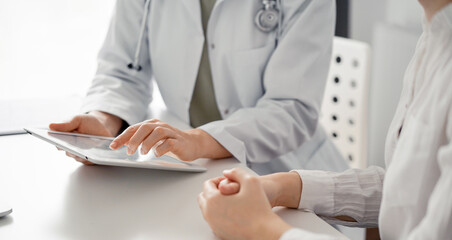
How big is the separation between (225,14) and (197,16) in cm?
7

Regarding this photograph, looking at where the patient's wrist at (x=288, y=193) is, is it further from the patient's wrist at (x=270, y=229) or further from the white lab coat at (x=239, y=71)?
the white lab coat at (x=239, y=71)

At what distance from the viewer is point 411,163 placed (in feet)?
1.99

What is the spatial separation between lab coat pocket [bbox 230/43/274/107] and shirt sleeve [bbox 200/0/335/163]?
0.03 meters

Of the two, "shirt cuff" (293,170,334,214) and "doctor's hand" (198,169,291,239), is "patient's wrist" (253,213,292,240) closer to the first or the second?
"doctor's hand" (198,169,291,239)

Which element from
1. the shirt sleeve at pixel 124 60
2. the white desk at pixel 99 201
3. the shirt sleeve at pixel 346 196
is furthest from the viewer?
the shirt sleeve at pixel 124 60

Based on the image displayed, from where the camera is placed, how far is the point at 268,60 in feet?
3.97

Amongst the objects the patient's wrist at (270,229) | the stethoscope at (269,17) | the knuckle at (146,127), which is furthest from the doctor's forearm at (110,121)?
the patient's wrist at (270,229)

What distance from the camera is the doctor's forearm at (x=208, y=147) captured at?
0.95 metres

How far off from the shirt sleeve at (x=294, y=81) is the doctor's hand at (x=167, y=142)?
0.14 m

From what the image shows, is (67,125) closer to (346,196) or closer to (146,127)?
(146,127)

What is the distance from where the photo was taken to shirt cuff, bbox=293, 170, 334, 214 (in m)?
0.78

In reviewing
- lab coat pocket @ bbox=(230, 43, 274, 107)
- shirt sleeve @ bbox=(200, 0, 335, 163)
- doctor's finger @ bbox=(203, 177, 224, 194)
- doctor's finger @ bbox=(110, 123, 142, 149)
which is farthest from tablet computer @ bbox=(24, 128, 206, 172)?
lab coat pocket @ bbox=(230, 43, 274, 107)

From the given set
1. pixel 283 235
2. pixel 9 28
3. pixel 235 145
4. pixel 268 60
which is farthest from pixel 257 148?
pixel 9 28

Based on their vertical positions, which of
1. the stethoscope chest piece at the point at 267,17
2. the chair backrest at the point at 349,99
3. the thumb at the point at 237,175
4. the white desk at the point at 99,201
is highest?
the stethoscope chest piece at the point at 267,17
